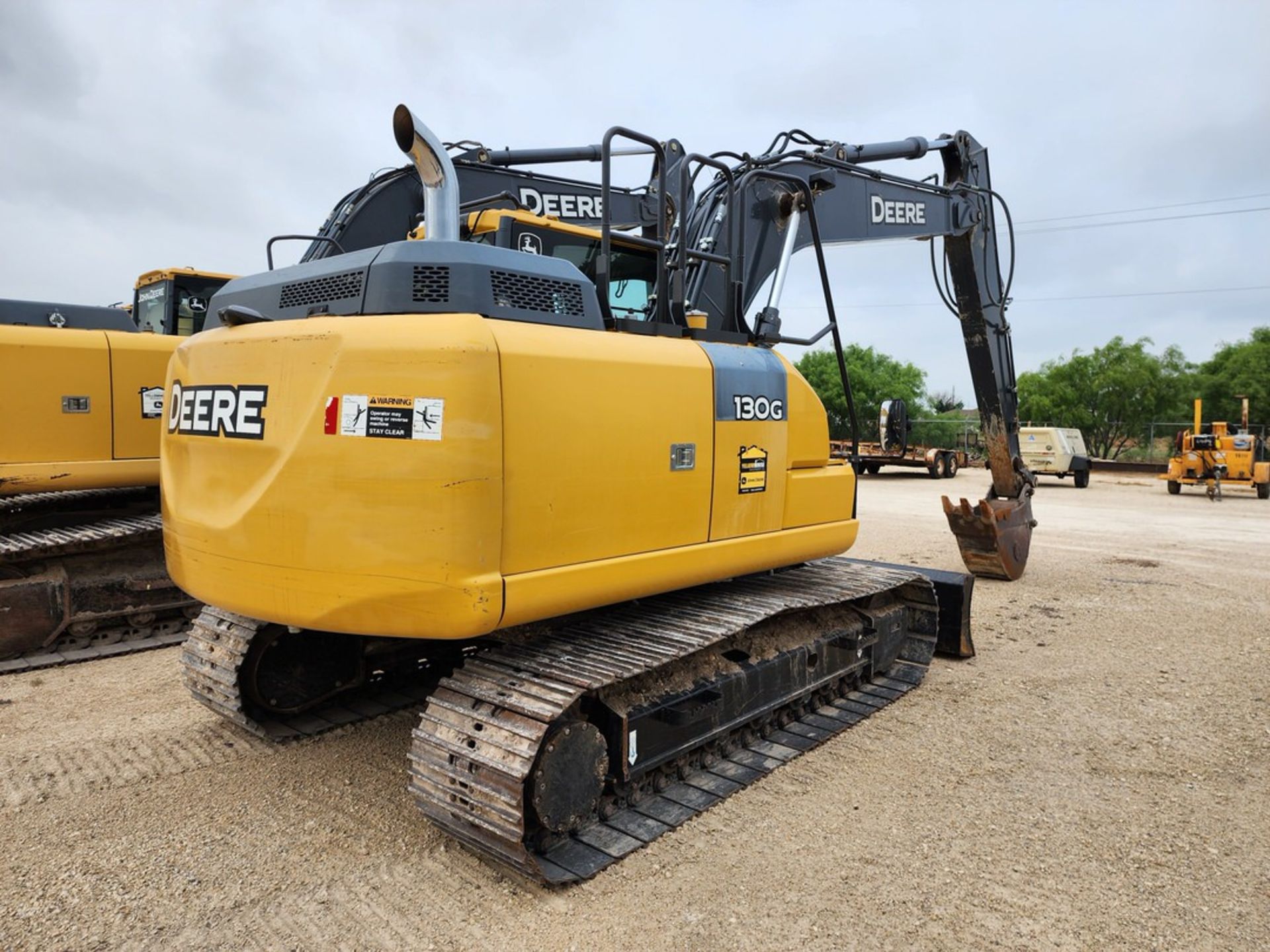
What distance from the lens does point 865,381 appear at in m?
39.6

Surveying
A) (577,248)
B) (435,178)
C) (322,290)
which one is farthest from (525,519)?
(577,248)

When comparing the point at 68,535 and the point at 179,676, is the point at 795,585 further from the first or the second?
the point at 68,535

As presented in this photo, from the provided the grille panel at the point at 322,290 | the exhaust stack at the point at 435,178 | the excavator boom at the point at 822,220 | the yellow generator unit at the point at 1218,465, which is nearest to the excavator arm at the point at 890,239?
the excavator boom at the point at 822,220

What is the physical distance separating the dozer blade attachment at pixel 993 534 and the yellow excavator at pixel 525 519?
4.16m

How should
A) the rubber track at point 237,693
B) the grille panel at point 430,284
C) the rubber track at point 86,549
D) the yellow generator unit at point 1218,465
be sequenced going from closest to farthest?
1. the grille panel at point 430,284
2. the rubber track at point 237,693
3. the rubber track at point 86,549
4. the yellow generator unit at point 1218,465

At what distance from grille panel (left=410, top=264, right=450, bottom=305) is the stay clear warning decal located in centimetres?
46

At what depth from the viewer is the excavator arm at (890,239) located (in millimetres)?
5043

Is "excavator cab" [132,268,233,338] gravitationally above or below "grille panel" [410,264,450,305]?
above

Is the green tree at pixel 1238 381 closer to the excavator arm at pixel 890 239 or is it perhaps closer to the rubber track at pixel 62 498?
the excavator arm at pixel 890 239

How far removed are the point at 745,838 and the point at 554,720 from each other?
107cm

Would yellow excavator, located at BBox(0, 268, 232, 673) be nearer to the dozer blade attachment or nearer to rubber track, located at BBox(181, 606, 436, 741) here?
rubber track, located at BBox(181, 606, 436, 741)

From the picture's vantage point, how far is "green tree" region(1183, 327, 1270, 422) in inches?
1415

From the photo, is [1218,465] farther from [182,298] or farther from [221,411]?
[221,411]

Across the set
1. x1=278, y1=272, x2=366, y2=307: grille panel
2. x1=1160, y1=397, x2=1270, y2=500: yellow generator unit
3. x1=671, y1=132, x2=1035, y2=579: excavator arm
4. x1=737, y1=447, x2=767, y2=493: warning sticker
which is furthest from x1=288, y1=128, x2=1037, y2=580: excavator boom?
x1=1160, y1=397, x2=1270, y2=500: yellow generator unit
